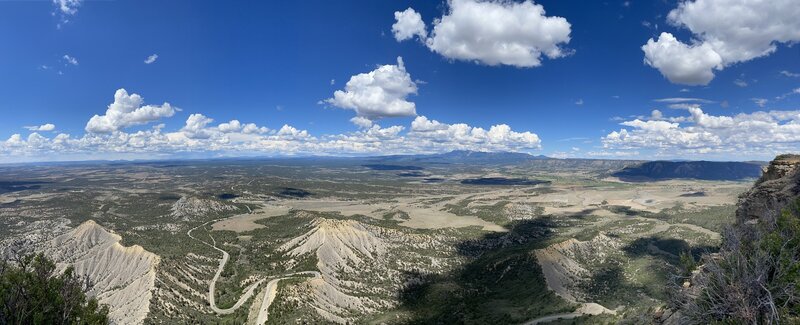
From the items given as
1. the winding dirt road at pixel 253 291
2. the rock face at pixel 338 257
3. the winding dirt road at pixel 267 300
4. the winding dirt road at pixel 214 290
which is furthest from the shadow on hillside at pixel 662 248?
the winding dirt road at pixel 214 290

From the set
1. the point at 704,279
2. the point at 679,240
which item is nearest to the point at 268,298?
the point at 704,279

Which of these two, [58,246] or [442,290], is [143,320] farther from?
[58,246]

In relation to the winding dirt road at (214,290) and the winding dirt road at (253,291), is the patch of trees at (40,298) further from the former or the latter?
the winding dirt road at (214,290)

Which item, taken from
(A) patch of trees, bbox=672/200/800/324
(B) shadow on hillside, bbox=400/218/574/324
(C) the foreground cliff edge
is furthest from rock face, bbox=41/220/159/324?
(A) patch of trees, bbox=672/200/800/324

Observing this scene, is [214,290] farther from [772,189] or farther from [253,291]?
Result: [772,189]

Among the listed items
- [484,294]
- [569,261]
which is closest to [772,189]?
[569,261]

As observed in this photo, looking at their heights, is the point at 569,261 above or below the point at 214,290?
above

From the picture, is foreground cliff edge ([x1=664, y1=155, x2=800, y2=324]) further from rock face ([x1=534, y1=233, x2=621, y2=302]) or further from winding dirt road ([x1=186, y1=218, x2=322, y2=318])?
winding dirt road ([x1=186, y1=218, x2=322, y2=318])
